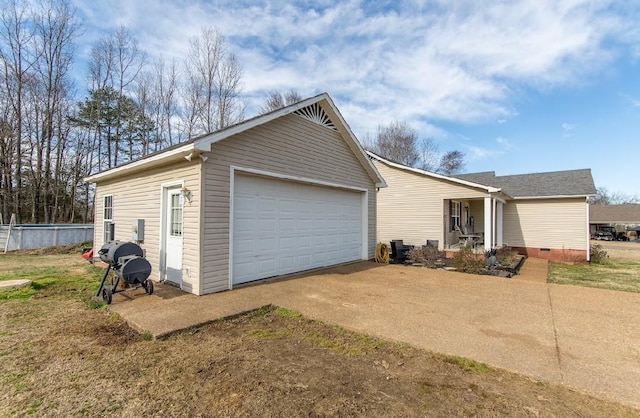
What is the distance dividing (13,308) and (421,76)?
13.7 m

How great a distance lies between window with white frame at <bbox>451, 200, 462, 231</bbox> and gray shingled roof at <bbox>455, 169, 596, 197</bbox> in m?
2.09

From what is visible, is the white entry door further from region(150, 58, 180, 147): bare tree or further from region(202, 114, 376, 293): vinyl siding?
region(150, 58, 180, 147): bare tree

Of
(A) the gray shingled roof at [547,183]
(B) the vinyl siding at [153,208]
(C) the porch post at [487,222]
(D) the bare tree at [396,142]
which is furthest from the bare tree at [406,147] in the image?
(B) the vinyl siding at [153,208]

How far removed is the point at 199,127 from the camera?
71.9 feet

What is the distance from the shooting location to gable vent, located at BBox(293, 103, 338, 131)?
8.45 metres

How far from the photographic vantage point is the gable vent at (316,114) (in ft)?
27.7

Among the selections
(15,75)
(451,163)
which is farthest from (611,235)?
(15,75)

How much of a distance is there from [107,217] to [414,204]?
11793 mm

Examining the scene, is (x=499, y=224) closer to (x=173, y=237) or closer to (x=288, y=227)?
(x=288, y=227)

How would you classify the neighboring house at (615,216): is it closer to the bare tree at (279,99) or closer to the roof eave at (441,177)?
the roof eave at (441,177)

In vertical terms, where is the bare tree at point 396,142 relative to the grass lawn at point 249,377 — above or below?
above

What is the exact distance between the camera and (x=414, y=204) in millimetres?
13945

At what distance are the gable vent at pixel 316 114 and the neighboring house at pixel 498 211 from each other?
586cm

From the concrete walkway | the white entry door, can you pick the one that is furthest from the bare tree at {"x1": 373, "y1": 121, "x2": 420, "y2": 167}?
the white entry door
